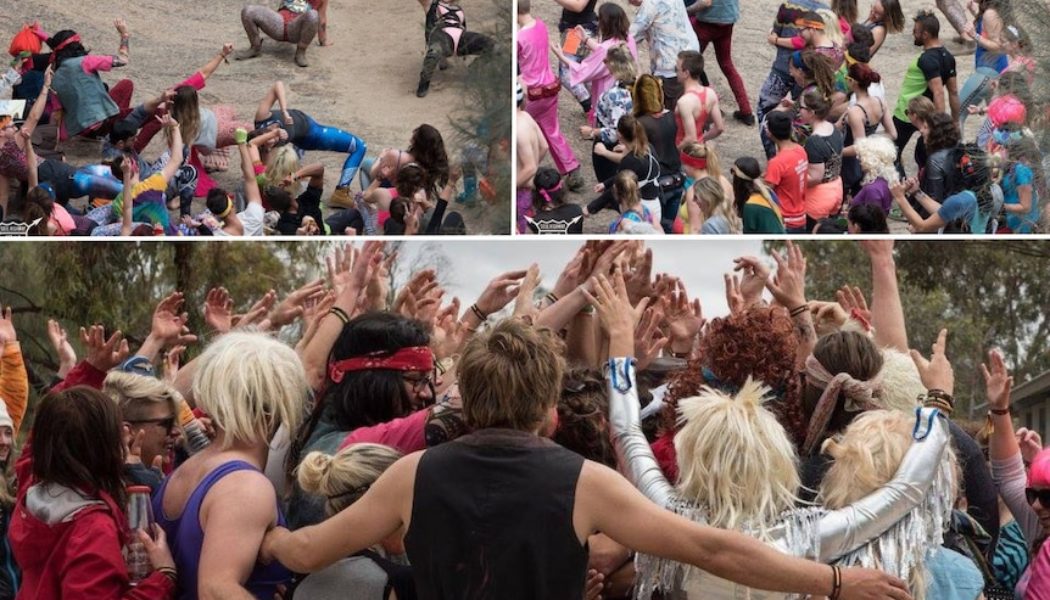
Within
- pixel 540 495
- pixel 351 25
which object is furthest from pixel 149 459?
pixel 351 25

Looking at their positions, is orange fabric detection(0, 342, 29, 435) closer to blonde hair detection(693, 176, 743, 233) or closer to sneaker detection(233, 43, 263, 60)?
blonde hair detection(693, 176, 743, 233)

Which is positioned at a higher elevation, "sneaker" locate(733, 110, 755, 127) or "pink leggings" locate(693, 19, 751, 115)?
"pink leggings" locate(693, 19, 751, 115)

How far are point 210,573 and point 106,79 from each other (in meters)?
6.67

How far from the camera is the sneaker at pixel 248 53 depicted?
9700mm

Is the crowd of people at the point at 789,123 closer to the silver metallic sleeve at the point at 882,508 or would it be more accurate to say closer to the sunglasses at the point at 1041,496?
the sunglasses at the point at 1041,496

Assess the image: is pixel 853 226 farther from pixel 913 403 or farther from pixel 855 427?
pixel 855 427

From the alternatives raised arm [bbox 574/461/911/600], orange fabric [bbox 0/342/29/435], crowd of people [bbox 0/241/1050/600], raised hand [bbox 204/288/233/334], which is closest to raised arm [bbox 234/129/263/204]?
raised hand [bbox 204/288/233/334]

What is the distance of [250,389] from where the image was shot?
3459 millimetres

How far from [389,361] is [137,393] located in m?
0.78

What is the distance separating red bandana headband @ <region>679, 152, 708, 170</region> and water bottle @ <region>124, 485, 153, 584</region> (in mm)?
5421

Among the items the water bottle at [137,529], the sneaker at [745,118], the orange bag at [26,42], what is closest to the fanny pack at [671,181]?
the sneaker at [745,118]

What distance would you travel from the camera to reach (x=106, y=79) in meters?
9.44

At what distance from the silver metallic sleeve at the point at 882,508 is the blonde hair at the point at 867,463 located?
27 mm

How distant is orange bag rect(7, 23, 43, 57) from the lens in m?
9.27
